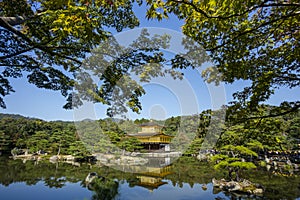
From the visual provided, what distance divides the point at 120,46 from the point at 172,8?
1.85 m

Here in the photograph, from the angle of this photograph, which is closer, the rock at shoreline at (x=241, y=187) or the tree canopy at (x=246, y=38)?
the tree canopy at (x=246, y=38)

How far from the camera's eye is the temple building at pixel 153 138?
2483 cm

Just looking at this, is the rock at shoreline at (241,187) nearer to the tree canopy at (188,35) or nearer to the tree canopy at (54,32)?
the tree canopy at (188,35)

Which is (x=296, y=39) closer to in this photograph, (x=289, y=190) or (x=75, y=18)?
(x=75, y=18)

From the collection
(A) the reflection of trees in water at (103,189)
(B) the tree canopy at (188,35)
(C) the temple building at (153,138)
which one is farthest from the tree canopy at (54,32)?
(C) the temple building at (153,138)

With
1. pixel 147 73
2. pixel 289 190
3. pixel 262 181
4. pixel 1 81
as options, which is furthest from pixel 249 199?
pixel 1 81

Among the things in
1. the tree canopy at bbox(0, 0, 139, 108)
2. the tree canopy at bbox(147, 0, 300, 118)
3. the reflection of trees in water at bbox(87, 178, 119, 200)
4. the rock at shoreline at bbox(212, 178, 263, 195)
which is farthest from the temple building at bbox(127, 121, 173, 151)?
the tree canopy at bbox(147, 0, 300, 118)

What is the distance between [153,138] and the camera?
24.9 m

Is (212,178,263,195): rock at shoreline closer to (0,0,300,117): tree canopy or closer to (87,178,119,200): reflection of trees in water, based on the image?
(87,178,119,200): reflection of trees in water

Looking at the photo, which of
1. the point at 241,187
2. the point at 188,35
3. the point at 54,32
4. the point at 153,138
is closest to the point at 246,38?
the point at 188,35

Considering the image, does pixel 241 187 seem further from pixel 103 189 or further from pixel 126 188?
pixel 103 189

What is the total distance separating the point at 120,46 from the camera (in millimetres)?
3902

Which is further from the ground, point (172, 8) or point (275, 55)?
point (172, 8)

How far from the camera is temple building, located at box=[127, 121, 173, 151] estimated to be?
2483 cm
